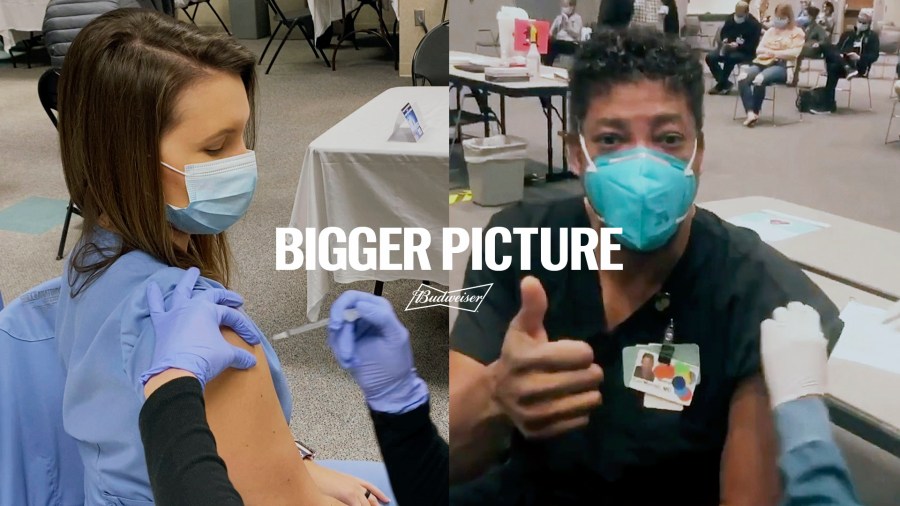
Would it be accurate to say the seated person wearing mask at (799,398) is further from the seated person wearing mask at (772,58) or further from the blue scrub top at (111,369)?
the blue scrub top at (111,369)

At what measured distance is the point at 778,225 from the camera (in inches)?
32.6

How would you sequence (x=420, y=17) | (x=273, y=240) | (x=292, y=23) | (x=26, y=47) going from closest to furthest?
(x=273, y=240) → (x=420, y=17) → (x=292, y=23) → (x=26, y=47)

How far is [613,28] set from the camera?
30.3 inches

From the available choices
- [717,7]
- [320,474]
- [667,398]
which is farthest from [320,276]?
[717,7]

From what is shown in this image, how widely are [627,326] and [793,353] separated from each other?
18 cm

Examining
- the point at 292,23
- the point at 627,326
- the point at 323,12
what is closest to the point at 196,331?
the point at 627,326

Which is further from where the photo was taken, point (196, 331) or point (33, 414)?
point (33, 414)

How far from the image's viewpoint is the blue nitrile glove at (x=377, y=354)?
0.79 m

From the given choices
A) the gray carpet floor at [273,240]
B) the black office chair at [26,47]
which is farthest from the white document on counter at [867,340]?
the black office chair at [26,47]

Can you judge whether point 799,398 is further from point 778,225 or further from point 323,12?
point 323,12

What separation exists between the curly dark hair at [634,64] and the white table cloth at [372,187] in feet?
3.62

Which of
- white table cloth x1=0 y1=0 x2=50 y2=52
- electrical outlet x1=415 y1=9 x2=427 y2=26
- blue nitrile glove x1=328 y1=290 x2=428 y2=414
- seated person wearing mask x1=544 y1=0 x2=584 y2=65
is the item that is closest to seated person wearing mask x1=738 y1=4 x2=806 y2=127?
seated person wearing mask x1=544 y1=0 x2=584 y2=65

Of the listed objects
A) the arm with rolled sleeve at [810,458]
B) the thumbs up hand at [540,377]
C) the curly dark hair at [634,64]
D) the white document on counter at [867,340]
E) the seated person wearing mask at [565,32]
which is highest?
the seated person wearing mask at [565,32]

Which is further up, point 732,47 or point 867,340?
point 732,47
